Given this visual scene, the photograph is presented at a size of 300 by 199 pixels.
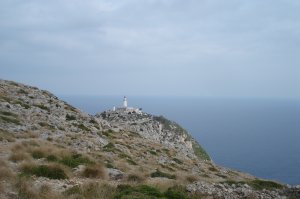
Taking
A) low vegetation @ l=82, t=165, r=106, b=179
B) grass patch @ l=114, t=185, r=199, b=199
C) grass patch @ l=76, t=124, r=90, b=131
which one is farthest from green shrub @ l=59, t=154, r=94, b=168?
grass patch @ l=76, t=124, r=90, b=131

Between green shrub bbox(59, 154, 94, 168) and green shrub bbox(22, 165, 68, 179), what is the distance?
2.55m

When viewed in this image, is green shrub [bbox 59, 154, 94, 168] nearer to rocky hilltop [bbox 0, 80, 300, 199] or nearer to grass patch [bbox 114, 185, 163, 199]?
rocky hilltop [bbox 0, 80, 300, 199]

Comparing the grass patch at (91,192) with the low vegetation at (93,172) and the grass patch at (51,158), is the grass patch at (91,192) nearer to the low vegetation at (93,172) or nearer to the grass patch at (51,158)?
the low vegetation at (93,172)

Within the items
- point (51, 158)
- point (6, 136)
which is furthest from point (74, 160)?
point (6, 136)

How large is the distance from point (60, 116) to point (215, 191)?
28.4m

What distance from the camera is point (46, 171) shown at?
1645 centimetres

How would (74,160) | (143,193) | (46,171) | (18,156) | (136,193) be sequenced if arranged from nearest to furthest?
(136,193) < (143,193) < (46,171) < (18,156) < (74,160)

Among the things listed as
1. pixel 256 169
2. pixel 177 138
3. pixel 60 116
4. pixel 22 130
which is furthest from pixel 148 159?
pixel 256 169

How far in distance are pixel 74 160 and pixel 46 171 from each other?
154 inches

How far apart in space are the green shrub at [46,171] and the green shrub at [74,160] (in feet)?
8.38

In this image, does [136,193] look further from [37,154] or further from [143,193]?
[37,154]

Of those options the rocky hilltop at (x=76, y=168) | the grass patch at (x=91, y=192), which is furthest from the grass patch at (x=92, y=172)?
the grass patch at (x=91, y=192)

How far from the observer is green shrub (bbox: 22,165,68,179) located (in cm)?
1620

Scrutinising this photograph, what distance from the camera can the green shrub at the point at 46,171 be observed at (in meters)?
16.2
